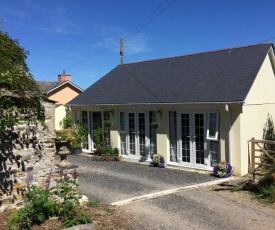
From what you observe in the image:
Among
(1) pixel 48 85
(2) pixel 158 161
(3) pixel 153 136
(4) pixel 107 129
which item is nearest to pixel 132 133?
(3) pixel 153 136

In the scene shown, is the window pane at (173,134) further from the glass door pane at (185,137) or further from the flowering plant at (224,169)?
the flowering plant at (224,169)

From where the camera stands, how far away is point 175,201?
8.21 m

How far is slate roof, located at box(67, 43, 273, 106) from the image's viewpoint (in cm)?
1184

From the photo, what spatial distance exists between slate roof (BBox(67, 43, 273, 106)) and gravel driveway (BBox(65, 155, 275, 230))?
3.17 metres

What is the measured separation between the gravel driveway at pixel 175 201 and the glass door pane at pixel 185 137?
2.55 feet

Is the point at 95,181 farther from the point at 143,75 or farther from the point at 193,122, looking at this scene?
the point at 143,75

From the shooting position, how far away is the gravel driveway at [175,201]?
21.9 feet

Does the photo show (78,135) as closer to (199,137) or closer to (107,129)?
(107,129)

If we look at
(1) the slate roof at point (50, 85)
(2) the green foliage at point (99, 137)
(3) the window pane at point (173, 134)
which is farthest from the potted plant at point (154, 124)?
(1) the slate roof at point (50, 85)

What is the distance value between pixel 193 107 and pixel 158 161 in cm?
283

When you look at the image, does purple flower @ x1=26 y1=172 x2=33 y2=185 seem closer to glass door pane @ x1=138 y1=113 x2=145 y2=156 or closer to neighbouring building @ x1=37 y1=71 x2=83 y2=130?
glass door pane @ x1=138 y1=113 x2=145 y2=156

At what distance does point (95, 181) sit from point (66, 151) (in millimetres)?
3144

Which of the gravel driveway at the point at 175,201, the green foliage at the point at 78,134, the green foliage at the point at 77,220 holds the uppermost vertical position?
the green foliage at the point at 78,134

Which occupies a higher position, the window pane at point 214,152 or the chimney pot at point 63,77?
the chimney pot at point 63,77
